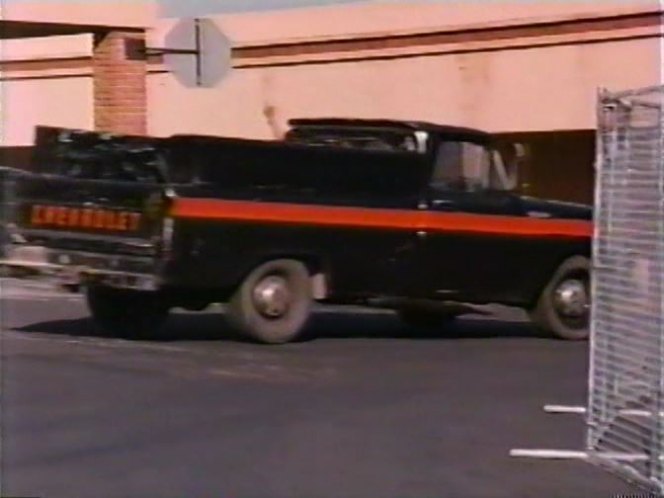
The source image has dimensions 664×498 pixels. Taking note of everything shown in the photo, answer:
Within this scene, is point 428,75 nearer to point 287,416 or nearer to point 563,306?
point 563,306

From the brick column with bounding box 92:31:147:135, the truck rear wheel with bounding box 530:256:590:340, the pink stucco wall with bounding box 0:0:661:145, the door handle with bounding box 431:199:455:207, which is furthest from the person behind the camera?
the brick column with bounding box 92:31:147:135

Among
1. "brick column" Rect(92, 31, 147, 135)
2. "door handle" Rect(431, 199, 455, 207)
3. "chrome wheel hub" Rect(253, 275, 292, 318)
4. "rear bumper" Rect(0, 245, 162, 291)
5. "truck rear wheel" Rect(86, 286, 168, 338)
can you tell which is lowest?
"truck rear wheel" Rect(86, 286, 168, 338)

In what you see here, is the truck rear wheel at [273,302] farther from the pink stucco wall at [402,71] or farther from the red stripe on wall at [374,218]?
the pink stucco wall at [402,71]

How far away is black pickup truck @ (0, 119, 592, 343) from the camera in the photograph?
1571cm

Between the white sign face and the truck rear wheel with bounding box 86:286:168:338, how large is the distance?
550 centimetres

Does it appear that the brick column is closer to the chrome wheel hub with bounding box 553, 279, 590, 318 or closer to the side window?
the side window

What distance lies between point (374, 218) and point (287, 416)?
522 cm

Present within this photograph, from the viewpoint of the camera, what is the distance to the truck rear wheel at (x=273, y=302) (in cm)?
1622

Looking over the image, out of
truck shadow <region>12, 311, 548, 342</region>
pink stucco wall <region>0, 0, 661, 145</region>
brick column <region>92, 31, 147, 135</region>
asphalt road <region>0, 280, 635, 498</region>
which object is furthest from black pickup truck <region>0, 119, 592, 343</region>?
brick column <region>92, 31, 147, 135</region>

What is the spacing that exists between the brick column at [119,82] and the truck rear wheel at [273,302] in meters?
9.79

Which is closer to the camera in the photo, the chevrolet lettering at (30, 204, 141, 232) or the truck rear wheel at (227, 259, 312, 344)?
the chevrolet lettering at (30, 204, 141, 232)

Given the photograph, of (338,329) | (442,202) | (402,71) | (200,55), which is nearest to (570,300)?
(442,202)

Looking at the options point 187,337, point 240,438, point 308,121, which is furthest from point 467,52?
point 240,438

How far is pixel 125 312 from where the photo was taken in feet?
55.8
